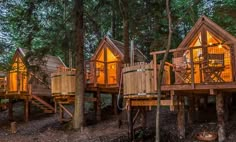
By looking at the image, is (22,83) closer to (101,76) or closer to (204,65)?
(101,76)

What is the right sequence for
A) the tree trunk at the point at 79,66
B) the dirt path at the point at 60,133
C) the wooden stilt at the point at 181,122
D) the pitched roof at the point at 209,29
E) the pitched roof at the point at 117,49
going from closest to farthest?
the wooden stilt at the point at 181,122, the pitched roof at the point at 209,29, the dirt path at the point at 60,133, the tree trunk at the point at 79,66, the pitched roof at the point at 117,49

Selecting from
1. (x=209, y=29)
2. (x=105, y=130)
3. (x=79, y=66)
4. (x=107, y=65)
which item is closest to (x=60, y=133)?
(x=105, y=130)

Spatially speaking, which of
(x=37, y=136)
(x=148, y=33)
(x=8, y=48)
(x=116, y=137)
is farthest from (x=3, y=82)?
(x=116, y=137)

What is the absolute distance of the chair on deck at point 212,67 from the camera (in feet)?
35.5

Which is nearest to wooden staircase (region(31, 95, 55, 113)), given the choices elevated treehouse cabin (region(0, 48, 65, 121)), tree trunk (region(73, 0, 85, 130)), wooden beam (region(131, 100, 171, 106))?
elevated treehouse cabin (region(0, 48, 65, 121))

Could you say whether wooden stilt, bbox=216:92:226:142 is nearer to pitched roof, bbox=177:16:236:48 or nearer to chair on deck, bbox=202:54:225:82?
chair on deck, bbox=202:54:225:82

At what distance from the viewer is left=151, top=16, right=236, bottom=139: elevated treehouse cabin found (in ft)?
34.8

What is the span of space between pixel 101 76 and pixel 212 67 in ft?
28.5

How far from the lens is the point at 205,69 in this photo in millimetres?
10891

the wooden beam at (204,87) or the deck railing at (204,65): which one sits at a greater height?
the deck railing at (204,65)

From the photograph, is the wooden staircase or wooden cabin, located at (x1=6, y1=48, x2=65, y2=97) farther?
the wooden staircase

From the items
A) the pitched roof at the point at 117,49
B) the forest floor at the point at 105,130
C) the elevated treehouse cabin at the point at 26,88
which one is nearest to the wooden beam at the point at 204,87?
the forest floor at the point at 105,130

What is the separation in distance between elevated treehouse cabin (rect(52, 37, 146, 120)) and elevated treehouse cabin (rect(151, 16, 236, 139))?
4565 millimetres

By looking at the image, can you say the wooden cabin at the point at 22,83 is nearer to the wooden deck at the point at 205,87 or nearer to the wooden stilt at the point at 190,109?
the wooden stilt at the point at 190,109
